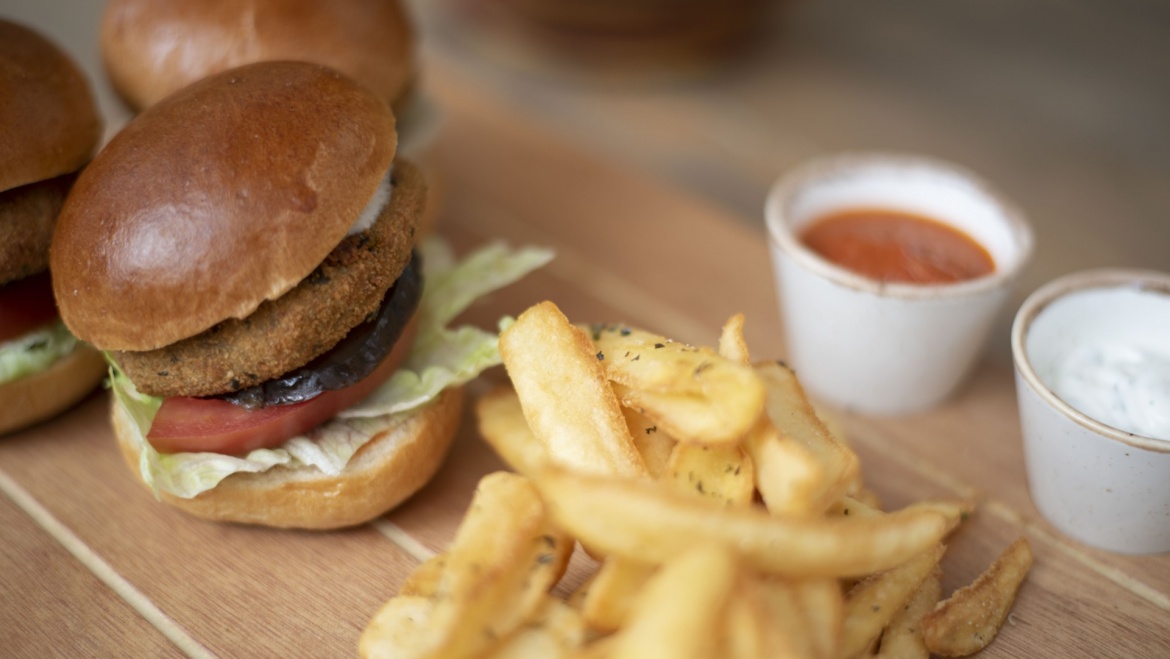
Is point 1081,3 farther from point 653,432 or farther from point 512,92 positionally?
point 653,432

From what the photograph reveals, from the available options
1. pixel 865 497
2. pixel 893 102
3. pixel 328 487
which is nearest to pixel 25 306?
pixel 328 487

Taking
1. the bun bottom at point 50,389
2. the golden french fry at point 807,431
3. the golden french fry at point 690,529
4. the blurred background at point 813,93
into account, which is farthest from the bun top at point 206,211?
the blurred background at point 813,93

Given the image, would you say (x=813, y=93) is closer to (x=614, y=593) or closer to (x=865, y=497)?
(x=865, y=497)

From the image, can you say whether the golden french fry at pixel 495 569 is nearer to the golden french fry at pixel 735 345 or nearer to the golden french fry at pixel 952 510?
the golden french fry at pixel 735 345

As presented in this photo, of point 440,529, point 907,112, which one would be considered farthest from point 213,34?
point 907,112

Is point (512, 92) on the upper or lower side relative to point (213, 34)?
lower

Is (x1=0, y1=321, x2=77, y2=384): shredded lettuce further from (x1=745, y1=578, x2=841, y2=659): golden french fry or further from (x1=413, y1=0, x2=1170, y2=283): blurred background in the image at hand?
(x1=413, y1=0, x2=1170, y2=283): blurred background
